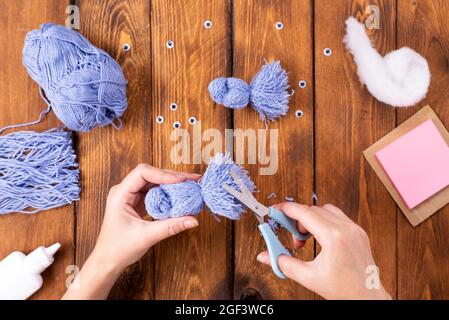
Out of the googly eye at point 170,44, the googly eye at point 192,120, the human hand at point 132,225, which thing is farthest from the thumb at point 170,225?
the googly eye at point 170,44

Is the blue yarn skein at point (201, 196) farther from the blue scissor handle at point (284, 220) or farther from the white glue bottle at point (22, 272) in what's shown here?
the white glue bottle at point (22, 272)

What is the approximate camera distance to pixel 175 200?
27.9 inches

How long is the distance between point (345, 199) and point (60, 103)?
594mm

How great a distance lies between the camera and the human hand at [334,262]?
644mm

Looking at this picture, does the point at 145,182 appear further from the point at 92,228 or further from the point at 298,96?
the point at 298,96

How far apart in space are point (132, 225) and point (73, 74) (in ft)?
0.97

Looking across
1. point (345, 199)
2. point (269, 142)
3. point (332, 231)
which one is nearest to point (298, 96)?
point (269, 142)

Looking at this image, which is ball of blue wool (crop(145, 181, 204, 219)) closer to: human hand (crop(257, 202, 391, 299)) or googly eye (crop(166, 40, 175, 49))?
human hand (crop(257, 202, 391, 299))

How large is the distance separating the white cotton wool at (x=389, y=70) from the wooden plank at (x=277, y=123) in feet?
0.33

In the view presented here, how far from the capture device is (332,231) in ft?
2.12

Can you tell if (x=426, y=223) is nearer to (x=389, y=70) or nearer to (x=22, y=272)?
(x=389, y=70)

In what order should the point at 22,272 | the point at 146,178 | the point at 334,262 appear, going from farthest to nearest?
the point at 22,272 → the point at 146,178 → the point at 334,262

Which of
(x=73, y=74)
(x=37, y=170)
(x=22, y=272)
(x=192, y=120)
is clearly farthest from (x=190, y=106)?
(x=22, y=272)

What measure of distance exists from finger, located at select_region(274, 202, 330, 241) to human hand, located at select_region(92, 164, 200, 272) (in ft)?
0.55
